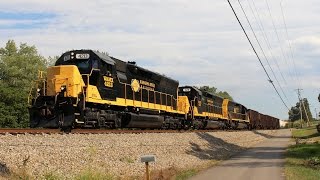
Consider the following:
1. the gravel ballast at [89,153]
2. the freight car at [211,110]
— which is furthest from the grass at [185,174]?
the freight car at [211,110]

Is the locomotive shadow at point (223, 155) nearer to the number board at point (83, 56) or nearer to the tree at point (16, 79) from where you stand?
the number board at point (83, 56)

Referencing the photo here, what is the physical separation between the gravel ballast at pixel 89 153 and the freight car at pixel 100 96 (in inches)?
64.1

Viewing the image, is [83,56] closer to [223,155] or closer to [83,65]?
[83,65]

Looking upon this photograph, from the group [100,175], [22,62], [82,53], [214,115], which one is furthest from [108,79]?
[22,62]

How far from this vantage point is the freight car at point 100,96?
60.5 ft

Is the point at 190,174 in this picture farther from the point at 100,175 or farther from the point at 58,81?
the point at 58,81

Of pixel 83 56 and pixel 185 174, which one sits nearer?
pixel 185 174

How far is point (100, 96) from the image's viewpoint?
2027cm

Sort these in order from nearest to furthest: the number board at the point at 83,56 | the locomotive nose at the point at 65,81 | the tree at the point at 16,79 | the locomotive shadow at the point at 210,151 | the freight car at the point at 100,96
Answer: the freight car at the point at 100,96 < the locomotive nose at the point at 65,81 < the number board at the point at 83,56 < the locomotive shadow at the point at 210,151 < the tree at the point at 16,79

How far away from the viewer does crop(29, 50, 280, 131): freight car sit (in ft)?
60.5

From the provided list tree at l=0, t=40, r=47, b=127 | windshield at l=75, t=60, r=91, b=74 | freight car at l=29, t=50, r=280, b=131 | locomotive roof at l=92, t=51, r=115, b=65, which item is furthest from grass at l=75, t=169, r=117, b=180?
tree at l=0, t=40, r=47, b=127

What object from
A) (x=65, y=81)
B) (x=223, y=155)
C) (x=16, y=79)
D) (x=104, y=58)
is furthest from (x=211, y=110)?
(x=16, y=79)

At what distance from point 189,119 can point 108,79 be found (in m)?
15.0

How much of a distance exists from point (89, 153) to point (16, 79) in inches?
2151
